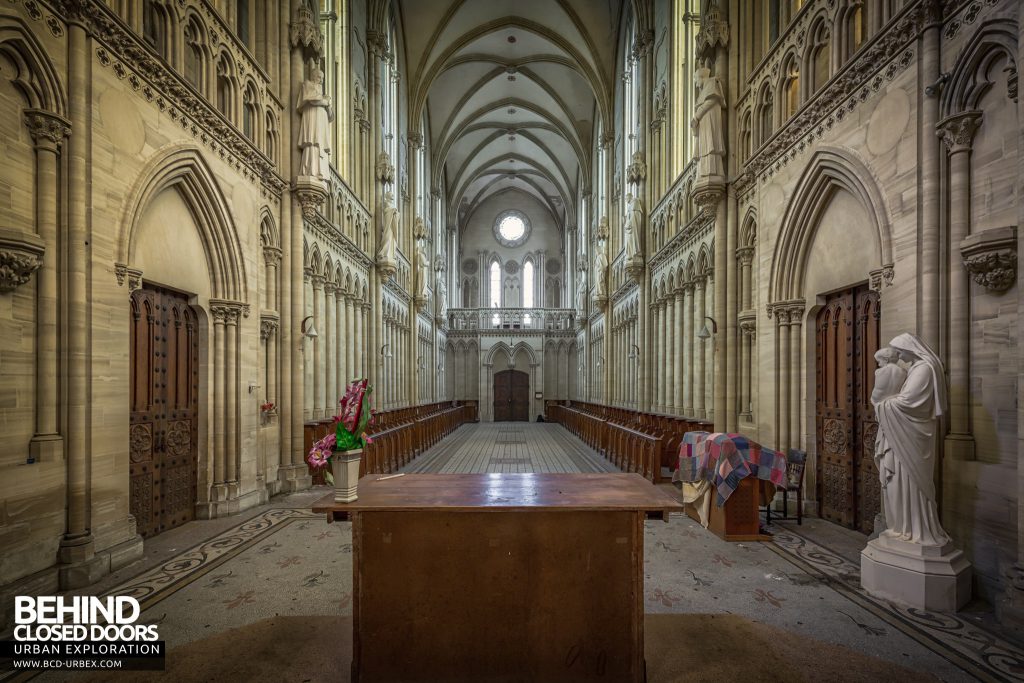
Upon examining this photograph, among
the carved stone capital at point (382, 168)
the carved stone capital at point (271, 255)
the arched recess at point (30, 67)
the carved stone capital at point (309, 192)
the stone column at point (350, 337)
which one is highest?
the carved stone capital at point (382, 168)

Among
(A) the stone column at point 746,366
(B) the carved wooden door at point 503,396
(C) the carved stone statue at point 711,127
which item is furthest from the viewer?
(B) the carved wooden door at point 503,396

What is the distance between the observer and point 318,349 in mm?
13844

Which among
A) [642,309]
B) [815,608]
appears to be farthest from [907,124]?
[642,309]

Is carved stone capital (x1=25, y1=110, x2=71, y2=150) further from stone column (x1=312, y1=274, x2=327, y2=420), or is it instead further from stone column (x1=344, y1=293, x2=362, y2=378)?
stone column (x1=344, y1=293, x2=362, y2=378)

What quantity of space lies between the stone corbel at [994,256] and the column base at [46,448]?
8803 mm

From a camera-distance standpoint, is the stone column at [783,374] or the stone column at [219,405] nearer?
the stone column at [219,405]

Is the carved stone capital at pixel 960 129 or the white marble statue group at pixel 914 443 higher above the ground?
the carved stone capital at pixel 960 129

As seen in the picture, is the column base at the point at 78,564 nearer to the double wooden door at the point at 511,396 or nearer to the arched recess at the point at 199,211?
the arched recess at the point at 199,211

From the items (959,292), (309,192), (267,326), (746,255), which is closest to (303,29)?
(309,192)

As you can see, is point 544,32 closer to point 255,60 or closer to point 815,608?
point 255,60

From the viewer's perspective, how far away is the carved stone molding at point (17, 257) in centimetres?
490

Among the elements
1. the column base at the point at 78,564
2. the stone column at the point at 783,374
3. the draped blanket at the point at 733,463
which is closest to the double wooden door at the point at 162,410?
the column base at the point at 78,564

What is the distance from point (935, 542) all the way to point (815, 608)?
4.08 ft

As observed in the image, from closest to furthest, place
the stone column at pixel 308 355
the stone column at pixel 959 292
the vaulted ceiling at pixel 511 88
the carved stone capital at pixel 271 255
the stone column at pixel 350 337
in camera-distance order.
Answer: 1. the stone column at pixel 959 292
2. the carved stone capital at pixel 271 255
3. the stone column at pixel 308 355
4. the stone column at pixel 350 337
5. the vaulted ceiling at pixel 511 88
